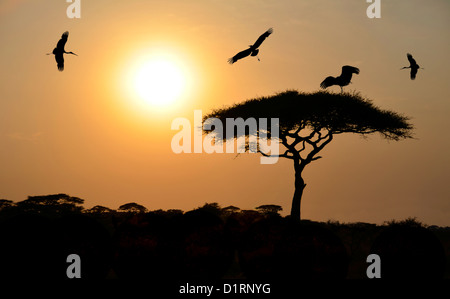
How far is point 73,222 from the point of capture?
11719 millimetres

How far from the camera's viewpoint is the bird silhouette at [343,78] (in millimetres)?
29297

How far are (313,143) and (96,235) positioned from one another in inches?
902

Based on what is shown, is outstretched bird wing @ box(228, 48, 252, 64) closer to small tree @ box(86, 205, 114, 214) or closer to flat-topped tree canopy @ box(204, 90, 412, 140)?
flat-topped tree canopy @ box(204, 90, 412, 140)

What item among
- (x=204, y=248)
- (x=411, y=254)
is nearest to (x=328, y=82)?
(x=411, y=254)

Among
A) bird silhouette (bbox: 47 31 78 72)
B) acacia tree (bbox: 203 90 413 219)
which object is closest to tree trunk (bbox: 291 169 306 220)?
acacia tree (bbox: 203 90 413 219)

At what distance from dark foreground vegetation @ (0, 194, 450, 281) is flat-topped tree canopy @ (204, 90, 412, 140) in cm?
2137

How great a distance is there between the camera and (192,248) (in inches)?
477

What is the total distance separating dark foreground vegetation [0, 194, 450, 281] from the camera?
11258mm

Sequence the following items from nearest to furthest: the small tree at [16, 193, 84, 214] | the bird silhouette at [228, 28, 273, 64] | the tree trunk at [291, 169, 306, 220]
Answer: the bird silhouette at [228, 28, 273, 64] → the tree trunk at [291, 169, 306, 220] → the small tree at [16, 193, 84, 214]

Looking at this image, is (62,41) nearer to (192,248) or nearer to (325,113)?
(192,248)

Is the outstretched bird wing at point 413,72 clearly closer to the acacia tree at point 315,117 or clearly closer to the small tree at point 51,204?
the acacia tree at point 315,117

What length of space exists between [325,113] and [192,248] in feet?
74.7

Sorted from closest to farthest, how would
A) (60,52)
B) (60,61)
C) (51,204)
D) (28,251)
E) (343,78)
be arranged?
1. (28,251)
2. (60,61)
3. (60,52)
4. (343,78)
5. (51,204)
